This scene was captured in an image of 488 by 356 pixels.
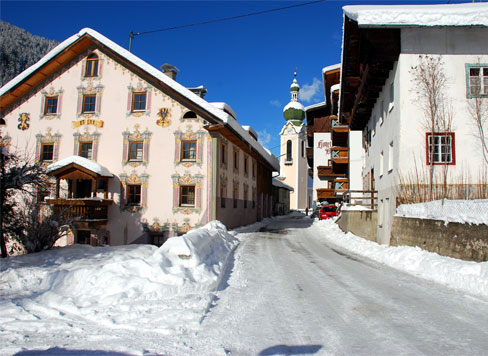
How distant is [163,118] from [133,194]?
460cm

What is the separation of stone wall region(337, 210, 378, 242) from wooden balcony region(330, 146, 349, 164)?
11376mm

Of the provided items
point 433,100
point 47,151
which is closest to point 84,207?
point 47,151

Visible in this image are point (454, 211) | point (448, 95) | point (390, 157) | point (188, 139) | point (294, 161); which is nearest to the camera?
point (454, 211)

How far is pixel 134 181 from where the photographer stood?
68.8 ft

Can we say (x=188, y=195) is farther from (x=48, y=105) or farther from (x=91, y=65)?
(x=48, y=105)

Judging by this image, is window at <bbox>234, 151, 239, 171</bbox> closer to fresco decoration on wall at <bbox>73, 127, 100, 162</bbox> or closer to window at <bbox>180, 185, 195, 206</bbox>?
window at <bbox>180, 185, 195, 206</bbox>

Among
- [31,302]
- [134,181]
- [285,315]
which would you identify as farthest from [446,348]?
[134,181]

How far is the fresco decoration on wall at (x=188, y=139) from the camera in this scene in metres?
20.6

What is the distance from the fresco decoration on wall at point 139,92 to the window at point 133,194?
13.4 feet

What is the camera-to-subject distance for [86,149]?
72.1 ft

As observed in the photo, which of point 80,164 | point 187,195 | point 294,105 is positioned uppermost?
point 294,105

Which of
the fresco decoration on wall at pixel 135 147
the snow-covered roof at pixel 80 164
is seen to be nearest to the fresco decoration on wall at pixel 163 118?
the fresco decoration on wall at pixel 135 147

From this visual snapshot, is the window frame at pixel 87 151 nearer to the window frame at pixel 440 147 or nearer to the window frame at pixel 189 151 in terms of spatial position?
the window frame at pixel 189 151

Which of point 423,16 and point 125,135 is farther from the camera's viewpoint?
point 125,135
